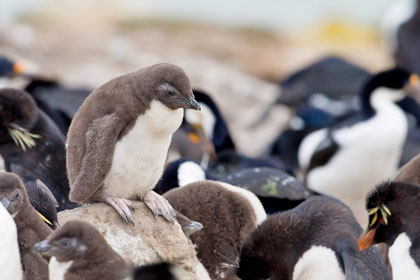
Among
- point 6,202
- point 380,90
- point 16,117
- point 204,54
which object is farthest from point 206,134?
point 204,54

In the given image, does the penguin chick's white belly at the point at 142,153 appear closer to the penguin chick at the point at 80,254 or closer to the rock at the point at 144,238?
the rock at the point at 144,238

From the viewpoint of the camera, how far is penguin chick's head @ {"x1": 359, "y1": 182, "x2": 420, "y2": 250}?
19.5 ft

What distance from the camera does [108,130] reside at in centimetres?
582

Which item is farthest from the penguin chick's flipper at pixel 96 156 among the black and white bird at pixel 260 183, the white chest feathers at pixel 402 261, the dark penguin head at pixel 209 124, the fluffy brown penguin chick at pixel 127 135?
the dark penguin head at pixel 209 124

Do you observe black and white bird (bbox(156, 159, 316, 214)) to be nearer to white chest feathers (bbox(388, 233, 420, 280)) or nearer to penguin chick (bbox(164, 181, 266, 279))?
penguin chick (bbox(164, 181, 266, 279))

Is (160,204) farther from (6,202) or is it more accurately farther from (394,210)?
(394,210)

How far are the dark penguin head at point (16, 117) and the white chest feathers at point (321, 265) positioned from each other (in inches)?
99.3

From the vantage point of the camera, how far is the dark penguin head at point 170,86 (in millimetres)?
5781

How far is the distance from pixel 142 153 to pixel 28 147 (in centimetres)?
171

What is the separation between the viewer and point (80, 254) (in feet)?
16.2

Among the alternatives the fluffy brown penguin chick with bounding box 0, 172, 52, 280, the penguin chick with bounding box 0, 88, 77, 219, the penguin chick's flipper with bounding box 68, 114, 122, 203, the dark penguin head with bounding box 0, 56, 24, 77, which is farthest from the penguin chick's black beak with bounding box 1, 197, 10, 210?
the dark penguin head with bounding box 0, 56, 24, 77

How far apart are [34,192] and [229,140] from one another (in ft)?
13.8

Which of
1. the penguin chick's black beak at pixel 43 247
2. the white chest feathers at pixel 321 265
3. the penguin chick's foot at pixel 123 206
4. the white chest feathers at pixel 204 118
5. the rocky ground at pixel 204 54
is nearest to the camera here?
the penguin chick's black beak at pixel 43 247

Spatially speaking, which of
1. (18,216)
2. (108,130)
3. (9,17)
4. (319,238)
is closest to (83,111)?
(108,130)
